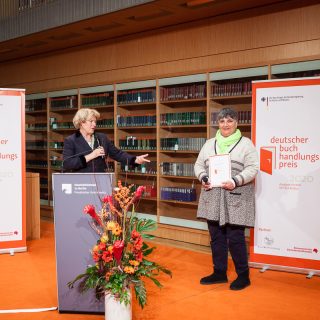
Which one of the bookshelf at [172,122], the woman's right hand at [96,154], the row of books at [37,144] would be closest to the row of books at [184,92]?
the bookshelf at [172,122]

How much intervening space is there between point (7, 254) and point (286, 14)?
176 inches

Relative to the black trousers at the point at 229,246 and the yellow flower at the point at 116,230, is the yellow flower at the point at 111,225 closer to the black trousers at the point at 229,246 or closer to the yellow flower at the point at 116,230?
the yellow flower at the point at 116,230

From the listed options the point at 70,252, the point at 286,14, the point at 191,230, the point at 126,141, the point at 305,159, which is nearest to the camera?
the point at 70,252

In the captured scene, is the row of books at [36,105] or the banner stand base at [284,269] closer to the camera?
the banner stand base at [284,269]

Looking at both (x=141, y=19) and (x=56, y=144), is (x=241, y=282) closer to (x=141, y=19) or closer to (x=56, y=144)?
(x=141, y=19)

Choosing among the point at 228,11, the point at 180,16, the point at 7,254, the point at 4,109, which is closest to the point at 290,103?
the point at 228,11

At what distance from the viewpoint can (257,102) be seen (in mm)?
5270

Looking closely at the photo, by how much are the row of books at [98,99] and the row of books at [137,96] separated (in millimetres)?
236

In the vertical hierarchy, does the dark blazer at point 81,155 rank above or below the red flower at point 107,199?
above

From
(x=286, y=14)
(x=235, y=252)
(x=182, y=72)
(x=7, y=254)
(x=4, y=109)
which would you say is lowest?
(x=7, y=254)

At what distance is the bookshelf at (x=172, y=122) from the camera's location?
6.43 metres

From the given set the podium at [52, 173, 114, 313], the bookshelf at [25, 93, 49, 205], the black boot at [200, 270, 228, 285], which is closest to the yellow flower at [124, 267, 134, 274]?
the podium at [52, 173, 114, 313]

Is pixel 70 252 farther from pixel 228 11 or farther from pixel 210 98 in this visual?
pixel 228 11

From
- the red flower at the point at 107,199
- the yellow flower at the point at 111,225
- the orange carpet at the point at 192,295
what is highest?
the red flower at the point at 107,199
